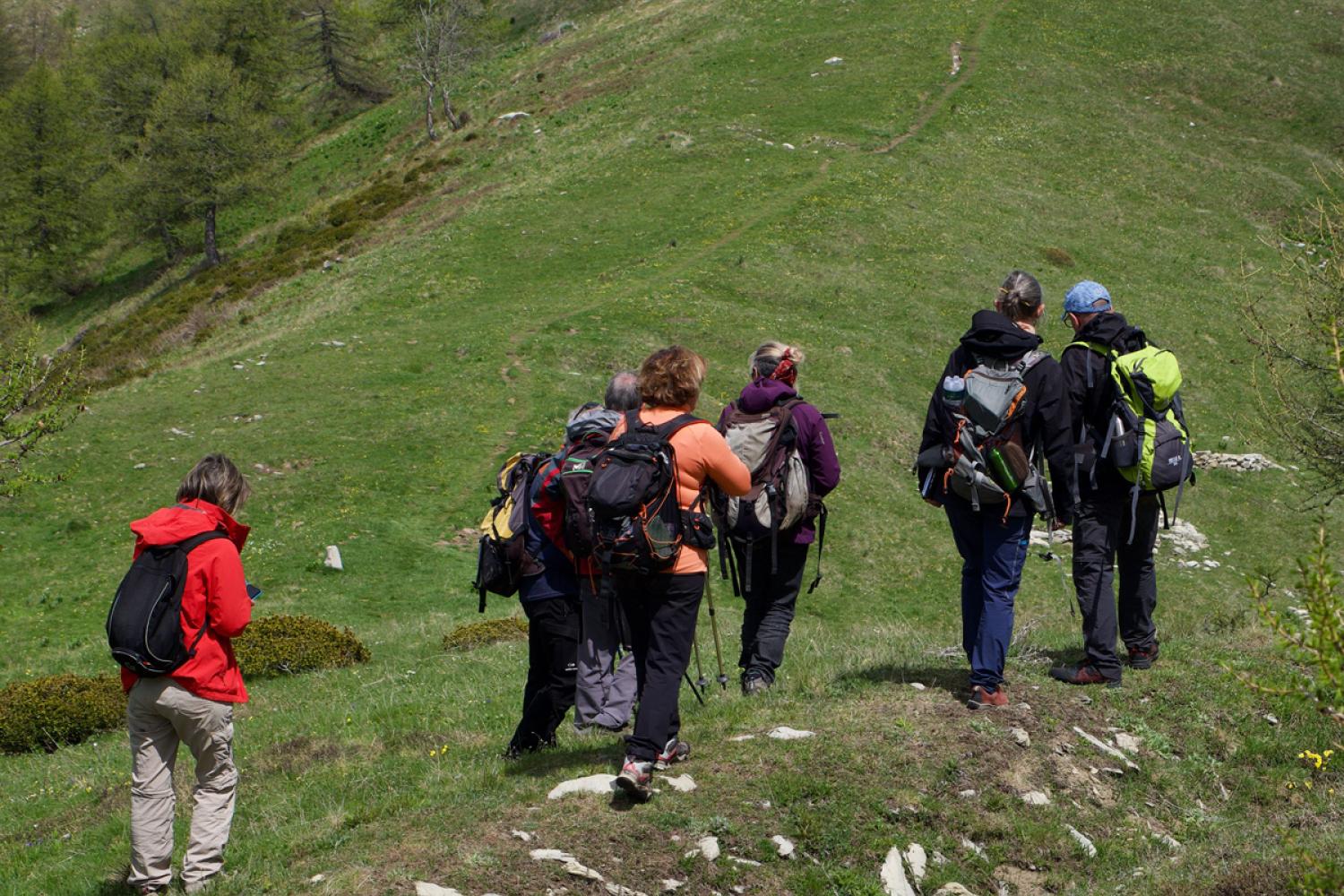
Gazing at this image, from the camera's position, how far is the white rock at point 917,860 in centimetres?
666

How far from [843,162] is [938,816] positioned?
138ft

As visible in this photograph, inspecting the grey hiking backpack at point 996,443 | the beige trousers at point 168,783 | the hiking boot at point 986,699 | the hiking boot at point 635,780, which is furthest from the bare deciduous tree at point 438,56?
the hiking boot at point 635,780

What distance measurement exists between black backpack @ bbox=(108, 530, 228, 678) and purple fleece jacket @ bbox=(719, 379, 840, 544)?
4254mm

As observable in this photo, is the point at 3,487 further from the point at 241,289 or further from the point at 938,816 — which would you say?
the point at 241,289

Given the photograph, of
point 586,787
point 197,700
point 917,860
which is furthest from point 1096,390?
point 197,700

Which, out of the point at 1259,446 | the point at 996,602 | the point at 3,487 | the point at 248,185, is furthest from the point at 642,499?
the point at 248,185

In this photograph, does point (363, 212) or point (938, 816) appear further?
point (363, 212)

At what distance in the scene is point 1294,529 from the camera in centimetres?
2684

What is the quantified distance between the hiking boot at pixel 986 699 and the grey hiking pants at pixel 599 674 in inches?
107

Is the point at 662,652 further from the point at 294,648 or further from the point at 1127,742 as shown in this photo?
the point at 294,648

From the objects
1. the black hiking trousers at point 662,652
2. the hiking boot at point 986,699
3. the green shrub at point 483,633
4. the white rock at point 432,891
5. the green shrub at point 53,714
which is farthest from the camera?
the green shrub at point 483,633

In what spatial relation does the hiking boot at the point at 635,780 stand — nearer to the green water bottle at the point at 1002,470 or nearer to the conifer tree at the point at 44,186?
the green water bottle at the point at 1002,470

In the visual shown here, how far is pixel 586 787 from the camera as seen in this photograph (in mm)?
7137

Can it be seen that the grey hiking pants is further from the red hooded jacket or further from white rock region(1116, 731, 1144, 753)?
white rock region(1116, 731, 1144, 753)
